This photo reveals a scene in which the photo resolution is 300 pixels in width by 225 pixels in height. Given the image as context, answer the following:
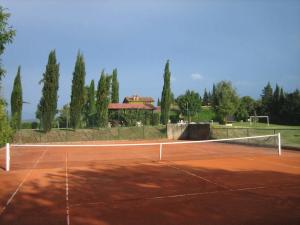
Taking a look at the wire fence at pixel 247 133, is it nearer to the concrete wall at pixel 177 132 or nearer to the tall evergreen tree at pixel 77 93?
the concrete wall at pixel 177 132

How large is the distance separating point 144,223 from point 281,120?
53.8 m

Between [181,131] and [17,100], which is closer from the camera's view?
[17,100]

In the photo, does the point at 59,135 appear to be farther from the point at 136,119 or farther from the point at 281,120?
the point at 281,120

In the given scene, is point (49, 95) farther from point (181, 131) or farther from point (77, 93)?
point (181, 131)

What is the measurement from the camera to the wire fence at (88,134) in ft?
106

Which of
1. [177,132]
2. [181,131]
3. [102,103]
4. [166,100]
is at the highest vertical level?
[166,100]

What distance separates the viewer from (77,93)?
35062 millimetres

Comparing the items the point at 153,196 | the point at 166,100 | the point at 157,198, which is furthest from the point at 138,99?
the point at 157,198

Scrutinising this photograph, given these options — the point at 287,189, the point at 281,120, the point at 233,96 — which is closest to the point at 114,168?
the point at 287,189

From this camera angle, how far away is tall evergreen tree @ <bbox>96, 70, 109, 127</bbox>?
37.2 m

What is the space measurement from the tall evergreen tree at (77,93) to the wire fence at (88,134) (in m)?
1.26

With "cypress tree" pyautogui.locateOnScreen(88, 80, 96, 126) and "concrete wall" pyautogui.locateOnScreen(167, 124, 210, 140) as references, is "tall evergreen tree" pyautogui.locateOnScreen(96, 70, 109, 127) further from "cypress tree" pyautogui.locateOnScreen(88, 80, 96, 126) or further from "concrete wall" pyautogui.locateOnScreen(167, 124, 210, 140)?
"concrete wall" pyautogui.locateOnScreen(167, 124, 210, 140)

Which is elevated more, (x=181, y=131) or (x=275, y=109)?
(x=275, y=109)

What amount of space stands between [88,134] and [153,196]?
2768cm
